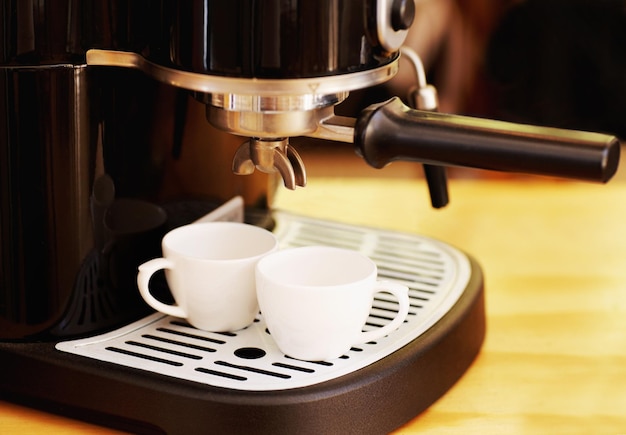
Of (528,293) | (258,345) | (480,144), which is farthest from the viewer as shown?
(528,293)

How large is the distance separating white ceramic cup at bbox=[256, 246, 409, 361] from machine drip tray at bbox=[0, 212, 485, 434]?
13 millimetres

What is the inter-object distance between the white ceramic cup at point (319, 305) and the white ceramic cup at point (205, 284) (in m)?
0.02

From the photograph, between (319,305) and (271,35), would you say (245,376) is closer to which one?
(319,305)

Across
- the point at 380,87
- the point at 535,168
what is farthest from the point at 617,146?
the point at 380,87

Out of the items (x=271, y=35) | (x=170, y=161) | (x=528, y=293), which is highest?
(x=271, y=35)

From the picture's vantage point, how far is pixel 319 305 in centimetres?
65

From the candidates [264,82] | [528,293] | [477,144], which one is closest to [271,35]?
[264,82]

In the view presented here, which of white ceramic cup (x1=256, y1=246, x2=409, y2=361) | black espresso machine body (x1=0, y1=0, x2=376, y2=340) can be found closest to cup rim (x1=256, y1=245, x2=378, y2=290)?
white ceramic cup (x1=256, y1=246, x2=409, y2=361)

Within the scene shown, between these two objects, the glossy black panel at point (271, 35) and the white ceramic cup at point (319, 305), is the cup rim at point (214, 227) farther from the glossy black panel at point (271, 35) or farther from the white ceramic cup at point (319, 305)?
the glossy black panel at point (271, 35)

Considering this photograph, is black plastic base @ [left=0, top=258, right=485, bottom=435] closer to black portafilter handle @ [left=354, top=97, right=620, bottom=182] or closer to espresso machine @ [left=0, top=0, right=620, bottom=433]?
espresso machine @ [left=0, top=0, right=620, bottom=433]

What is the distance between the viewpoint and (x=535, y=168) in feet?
1.95

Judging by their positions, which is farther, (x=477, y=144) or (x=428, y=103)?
(x=428, y=103)

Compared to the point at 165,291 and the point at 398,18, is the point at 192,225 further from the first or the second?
the point at 398,18

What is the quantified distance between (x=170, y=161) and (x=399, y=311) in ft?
0.68
